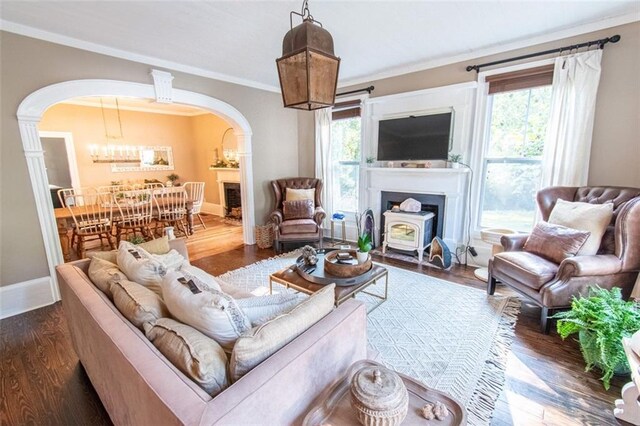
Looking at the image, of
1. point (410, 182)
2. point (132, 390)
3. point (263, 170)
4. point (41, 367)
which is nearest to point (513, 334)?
point (410, 182)

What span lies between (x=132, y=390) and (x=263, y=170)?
426cm

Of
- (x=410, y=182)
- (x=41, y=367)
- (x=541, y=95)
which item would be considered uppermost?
(x=541, y=95)

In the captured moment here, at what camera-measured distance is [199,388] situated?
0.85m

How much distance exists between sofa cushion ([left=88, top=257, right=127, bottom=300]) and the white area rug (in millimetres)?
1621

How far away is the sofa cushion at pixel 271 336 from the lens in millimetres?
949

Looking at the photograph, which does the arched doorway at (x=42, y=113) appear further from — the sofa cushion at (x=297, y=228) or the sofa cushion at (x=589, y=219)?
the sofa cushion at (x=589, y=219)

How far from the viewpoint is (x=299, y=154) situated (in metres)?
5.59

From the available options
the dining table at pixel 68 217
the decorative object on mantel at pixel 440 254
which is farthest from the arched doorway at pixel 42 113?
the decorative object on mantel at pixel 440 254

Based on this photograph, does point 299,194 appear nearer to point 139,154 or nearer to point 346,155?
point 346,155

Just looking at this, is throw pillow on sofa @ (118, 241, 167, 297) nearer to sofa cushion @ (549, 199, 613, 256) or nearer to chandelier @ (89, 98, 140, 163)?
sofa cushion @ (549, 199, 613, 256)

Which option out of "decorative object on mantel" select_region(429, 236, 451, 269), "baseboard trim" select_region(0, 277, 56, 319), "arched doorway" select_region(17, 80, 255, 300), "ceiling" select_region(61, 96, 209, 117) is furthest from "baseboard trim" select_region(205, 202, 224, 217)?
"decorative object on mantel" select_region(429, 236, 451, 269)

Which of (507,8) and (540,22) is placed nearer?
(507,8)

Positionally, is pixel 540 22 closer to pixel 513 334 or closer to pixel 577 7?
pixel 577 7

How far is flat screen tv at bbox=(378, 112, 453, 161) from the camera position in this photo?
3.83m
